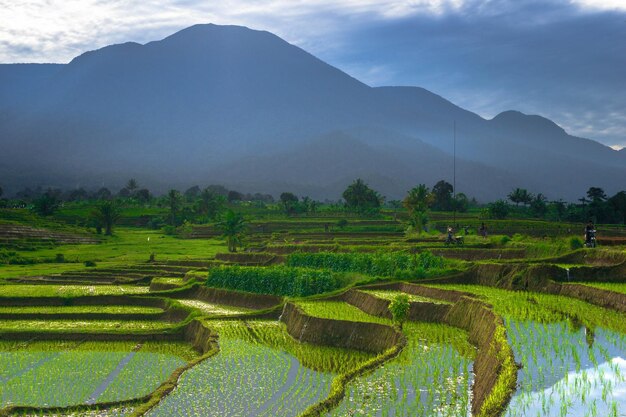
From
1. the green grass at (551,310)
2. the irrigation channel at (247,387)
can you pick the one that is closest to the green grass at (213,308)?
the irrigation channel at (247,387)

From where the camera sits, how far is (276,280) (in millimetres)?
30828

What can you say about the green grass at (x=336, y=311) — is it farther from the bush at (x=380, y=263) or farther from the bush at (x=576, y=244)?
the bush at (x=576, y=244)

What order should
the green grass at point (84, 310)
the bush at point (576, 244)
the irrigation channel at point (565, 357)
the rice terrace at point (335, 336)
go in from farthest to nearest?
the green grass at point (84, 310) < the bush at point (576, 244) < the rice terrace at point (335, 336) < the irrigation channel at point (565, 357)

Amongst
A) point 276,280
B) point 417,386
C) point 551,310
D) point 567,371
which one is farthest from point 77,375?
point 276,280

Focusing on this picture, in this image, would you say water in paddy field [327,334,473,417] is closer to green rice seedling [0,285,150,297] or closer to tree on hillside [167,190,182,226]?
green rice seedling [0,285,150,297]

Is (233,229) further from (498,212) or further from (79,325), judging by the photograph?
(498,212)

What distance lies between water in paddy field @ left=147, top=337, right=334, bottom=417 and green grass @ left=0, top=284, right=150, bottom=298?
15.9 meters

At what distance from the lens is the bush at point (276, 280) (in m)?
29.2

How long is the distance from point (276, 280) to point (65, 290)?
11092 millimetres

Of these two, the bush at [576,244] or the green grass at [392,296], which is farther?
the bush at [576,244]

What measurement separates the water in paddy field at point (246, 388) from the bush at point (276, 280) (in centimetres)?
1014

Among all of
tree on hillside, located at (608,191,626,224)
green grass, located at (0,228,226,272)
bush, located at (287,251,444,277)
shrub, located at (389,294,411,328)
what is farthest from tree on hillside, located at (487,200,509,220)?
shrub, located at (389,294,411,328)

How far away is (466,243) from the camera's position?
38.6 meters

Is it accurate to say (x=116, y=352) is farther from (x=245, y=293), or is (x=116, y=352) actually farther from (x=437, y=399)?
(x=437, y=399)
